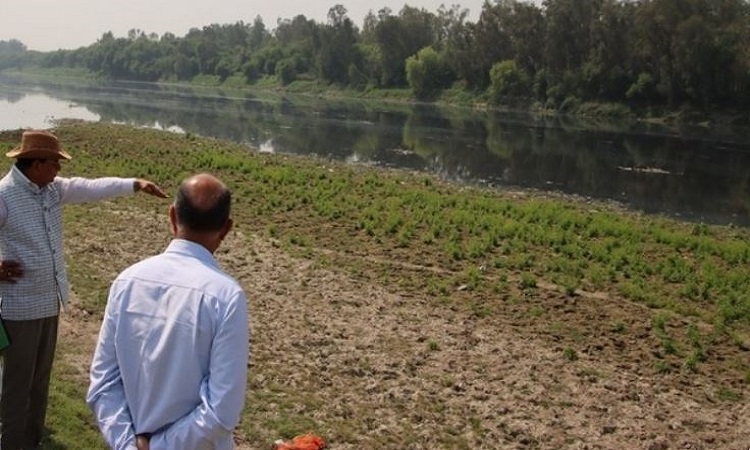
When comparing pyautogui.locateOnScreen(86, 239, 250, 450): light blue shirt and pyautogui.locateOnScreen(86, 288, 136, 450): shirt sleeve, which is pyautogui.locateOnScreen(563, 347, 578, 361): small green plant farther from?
pyautogui.locateOnScreen(86, 288, 136, 450): shirt sleeve

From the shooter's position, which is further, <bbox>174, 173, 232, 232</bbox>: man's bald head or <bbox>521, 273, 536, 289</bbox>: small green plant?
<bbox>521, 273, 536, 289</bbox>: small green plant

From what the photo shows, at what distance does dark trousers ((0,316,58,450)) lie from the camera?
4.67 metres

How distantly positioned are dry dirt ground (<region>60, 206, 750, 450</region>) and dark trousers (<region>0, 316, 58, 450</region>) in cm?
183

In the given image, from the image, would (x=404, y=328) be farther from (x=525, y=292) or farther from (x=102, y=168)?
(x=102, y=168)

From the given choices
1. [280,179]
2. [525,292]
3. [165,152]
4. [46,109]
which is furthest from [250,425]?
[46,109]

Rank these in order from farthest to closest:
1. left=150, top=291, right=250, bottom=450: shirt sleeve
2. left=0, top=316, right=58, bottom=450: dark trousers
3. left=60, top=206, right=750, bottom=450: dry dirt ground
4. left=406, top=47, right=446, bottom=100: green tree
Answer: left=406, top=47, right=446, bottom=100: green tree < left=60, top=206, right=750, bottom=450: dry dirt ground < left=0, top=316, right=58, bottom=450: dark trousers < left=150, top=291, right=250, bottom=450: shirt sleeve

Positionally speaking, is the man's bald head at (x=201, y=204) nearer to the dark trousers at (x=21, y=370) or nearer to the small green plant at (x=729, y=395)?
the dark trousers at (x=21, y=370)

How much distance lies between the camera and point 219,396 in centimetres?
256

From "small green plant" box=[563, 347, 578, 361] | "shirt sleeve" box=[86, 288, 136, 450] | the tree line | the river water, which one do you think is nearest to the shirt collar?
"shirt sleeve" box=[86, 288, 136, 450]

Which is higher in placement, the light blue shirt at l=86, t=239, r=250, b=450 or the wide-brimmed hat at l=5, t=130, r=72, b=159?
the wide-brimmed hat at l=5, t=130, r=72, b=159

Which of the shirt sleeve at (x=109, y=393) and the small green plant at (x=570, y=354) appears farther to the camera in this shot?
the small green plant at (x=570, y=354)

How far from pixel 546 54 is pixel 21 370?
8385 cm

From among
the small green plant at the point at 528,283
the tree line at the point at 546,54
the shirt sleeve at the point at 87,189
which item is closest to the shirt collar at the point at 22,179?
the shirt sleeve at the point at 87,189

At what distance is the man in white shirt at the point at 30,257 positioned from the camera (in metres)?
4.51
